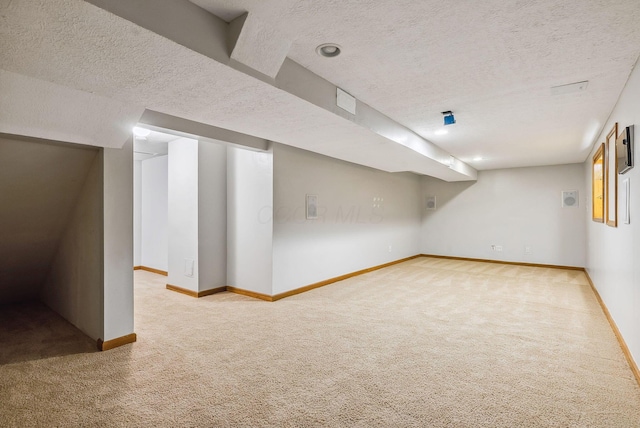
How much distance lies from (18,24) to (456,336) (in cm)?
380

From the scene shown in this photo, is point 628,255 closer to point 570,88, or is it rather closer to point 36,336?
point 570,88

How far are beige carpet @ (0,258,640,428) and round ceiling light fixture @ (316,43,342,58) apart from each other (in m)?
2.31

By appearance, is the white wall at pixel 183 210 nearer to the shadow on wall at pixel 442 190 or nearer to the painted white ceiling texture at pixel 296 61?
the painted white ceiling texture at pixel 296 61

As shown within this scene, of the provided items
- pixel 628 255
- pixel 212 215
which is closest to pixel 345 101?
pixel 628 255

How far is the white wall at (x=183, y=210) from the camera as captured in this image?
486 centimetres

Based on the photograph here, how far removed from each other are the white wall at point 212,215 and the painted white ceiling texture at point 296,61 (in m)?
1.94

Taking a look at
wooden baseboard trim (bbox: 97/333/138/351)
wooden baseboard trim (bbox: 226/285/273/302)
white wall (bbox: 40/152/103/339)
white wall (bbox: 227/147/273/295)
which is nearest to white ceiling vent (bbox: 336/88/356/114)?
white wall (bbox: 227/147/273/295)

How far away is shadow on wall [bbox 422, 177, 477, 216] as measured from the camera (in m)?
8.39

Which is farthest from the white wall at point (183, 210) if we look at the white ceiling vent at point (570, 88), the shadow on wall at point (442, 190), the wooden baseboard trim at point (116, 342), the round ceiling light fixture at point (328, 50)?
the shadow on wall at point (442, 190)

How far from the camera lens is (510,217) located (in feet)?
25.3

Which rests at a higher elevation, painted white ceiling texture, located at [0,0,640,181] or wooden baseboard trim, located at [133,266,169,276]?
painted white ceiling texture, located at [0,0,640,181]

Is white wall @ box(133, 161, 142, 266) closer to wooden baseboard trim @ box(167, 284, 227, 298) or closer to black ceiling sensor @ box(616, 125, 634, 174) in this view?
wooden baseboard trim @ box(167, 284, 227, 298)

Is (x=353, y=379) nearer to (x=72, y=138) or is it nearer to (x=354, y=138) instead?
(x=354, y=138)

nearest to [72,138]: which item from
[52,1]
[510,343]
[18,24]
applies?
[18,24]
